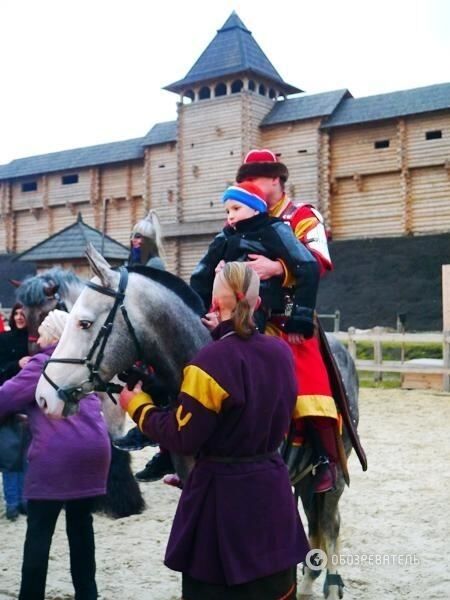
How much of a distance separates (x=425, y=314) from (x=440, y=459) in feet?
59.3

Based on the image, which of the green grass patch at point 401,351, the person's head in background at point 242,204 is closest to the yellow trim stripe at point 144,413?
the person's head in background at point 242,204

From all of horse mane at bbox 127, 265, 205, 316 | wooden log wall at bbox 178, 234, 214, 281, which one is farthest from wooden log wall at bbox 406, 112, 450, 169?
horse mane at bbox 127, 265, 205, 316

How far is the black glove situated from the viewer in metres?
2.84

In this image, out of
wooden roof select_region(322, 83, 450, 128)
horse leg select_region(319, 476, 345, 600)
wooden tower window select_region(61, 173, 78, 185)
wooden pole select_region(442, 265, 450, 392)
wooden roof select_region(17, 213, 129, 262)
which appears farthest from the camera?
wooden tower window select_region(61, 173, 78, 185)

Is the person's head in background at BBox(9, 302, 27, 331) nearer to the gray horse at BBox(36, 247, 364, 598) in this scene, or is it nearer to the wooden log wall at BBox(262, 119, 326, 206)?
the gray horse at BBox(36, 247, 364, 598)

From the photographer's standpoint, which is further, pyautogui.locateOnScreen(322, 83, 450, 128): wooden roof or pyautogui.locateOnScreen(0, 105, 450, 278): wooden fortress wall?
pyautogui.locateOnScreen(0, 105, 450, 278): wooden fortress wall

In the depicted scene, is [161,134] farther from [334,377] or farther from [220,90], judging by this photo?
[334,377]

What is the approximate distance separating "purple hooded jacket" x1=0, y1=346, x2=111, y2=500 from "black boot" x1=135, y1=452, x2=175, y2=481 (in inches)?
17.6

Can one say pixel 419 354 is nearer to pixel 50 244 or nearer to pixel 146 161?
pixel 50 244

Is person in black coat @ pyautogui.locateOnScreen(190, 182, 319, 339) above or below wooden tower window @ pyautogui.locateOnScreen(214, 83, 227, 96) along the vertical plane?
below

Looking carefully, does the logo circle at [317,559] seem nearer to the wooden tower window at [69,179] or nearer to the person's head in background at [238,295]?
the person's head in background at [238,295]

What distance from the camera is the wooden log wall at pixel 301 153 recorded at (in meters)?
29.5

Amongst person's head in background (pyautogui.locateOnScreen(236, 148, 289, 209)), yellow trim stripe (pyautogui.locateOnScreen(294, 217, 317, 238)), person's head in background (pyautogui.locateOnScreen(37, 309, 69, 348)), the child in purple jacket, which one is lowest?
the child in purple jacket

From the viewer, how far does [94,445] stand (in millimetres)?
3648
